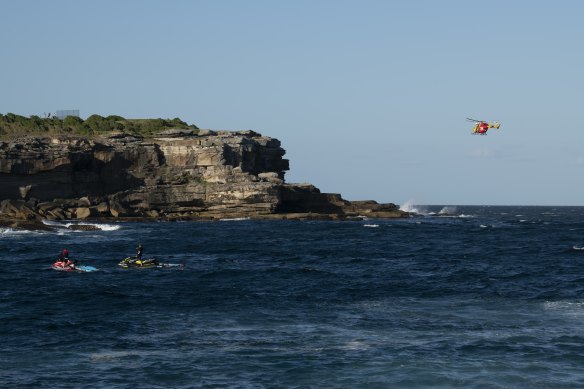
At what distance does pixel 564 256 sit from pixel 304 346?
4360 cm

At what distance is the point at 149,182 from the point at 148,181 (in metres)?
0.46

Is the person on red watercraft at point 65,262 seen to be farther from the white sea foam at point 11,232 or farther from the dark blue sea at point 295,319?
the white sea foam at point 11,232

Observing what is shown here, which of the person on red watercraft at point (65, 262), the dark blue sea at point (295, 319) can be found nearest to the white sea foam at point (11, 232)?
the dark blue sea at point (295, 319)

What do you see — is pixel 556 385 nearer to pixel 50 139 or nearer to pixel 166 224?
pixel 166 224

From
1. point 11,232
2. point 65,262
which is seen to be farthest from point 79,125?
point 65,262

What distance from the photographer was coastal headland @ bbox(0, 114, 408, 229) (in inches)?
4503

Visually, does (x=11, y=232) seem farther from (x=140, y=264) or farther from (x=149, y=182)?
(x=140, y=264)

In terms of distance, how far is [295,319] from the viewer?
37.5 meters

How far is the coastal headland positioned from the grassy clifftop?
52 centimetres

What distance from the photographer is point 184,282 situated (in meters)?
50.5

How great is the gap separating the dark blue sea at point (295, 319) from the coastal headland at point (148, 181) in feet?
138

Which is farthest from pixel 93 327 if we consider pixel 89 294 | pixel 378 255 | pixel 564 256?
pixel 564 256

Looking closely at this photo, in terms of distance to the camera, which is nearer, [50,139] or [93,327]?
[93,327]

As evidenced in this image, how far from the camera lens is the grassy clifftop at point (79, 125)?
141m
